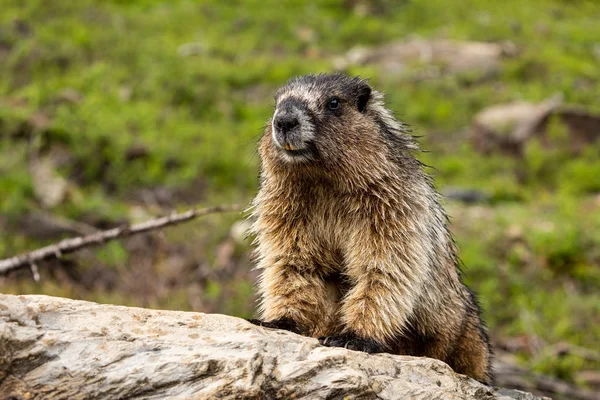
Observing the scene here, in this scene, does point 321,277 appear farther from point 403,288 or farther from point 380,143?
point 380,143

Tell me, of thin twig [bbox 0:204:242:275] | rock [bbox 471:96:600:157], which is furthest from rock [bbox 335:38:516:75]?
thin twig [bbox 0:204:242:275]

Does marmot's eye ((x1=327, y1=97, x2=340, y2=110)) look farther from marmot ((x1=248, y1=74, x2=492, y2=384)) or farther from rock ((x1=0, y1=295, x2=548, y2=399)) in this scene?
rock ((x1=0, y1=295, x2=548, y2=399))

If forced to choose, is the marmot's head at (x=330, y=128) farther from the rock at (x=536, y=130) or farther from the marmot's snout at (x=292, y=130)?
the rock at (x=536, y=130)

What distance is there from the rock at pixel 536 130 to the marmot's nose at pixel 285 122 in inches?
413

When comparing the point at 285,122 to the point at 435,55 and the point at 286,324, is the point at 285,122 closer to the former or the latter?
the point at 286,324

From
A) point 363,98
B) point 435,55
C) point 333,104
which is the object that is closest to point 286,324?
point 333,104

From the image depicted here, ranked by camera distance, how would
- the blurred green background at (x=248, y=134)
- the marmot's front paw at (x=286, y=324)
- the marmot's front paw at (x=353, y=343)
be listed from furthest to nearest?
the blurred green background at (x=248, y=134), the marmot's front paw at (x=286, y=324), the marmot's front paw at (x=353, y=343)

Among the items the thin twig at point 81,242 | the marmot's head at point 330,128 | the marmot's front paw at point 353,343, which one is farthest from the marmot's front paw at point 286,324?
the thin twig at point 81,242

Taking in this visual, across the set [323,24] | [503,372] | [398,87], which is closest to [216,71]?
[398,87]

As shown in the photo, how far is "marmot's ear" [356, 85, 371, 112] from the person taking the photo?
4613 millimetres

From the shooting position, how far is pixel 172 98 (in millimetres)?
14094

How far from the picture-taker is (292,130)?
4184mm

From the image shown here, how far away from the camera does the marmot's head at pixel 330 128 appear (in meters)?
4.21

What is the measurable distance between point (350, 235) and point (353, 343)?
66cm
